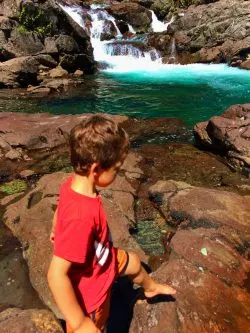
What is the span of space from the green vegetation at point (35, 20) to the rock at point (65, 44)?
0.95 meters

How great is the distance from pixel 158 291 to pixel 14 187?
13.8 ft

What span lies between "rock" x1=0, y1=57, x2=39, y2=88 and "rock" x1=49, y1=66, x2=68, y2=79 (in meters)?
1.06

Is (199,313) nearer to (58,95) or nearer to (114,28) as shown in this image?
(58,95)

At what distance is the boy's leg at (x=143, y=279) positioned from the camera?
10.1 feet

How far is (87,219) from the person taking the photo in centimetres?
227

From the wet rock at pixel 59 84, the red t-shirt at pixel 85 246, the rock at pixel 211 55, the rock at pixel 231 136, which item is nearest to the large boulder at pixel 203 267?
the red t-shirt at pixel 85 246

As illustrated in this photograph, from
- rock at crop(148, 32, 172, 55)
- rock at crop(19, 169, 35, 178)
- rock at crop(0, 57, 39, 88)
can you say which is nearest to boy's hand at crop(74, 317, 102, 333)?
rock at crop(19, 169, 35, 178)

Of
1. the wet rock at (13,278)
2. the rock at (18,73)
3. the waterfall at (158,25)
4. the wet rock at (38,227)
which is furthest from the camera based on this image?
the waterfall at (158,25)

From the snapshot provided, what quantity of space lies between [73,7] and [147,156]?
22.9 m

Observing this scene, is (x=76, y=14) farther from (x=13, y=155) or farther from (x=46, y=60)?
(x=13, y=155)

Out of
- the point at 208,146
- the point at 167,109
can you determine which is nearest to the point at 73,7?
the point at 167,109

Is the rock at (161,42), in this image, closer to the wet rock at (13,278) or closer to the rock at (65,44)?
the rock at (65,44)

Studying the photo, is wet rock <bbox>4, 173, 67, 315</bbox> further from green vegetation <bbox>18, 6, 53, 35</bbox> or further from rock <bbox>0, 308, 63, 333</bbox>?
green vegetation <bbox>18, 6, 53, 35</bbox>

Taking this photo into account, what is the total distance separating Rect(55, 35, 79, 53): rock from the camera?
69.3 ft
